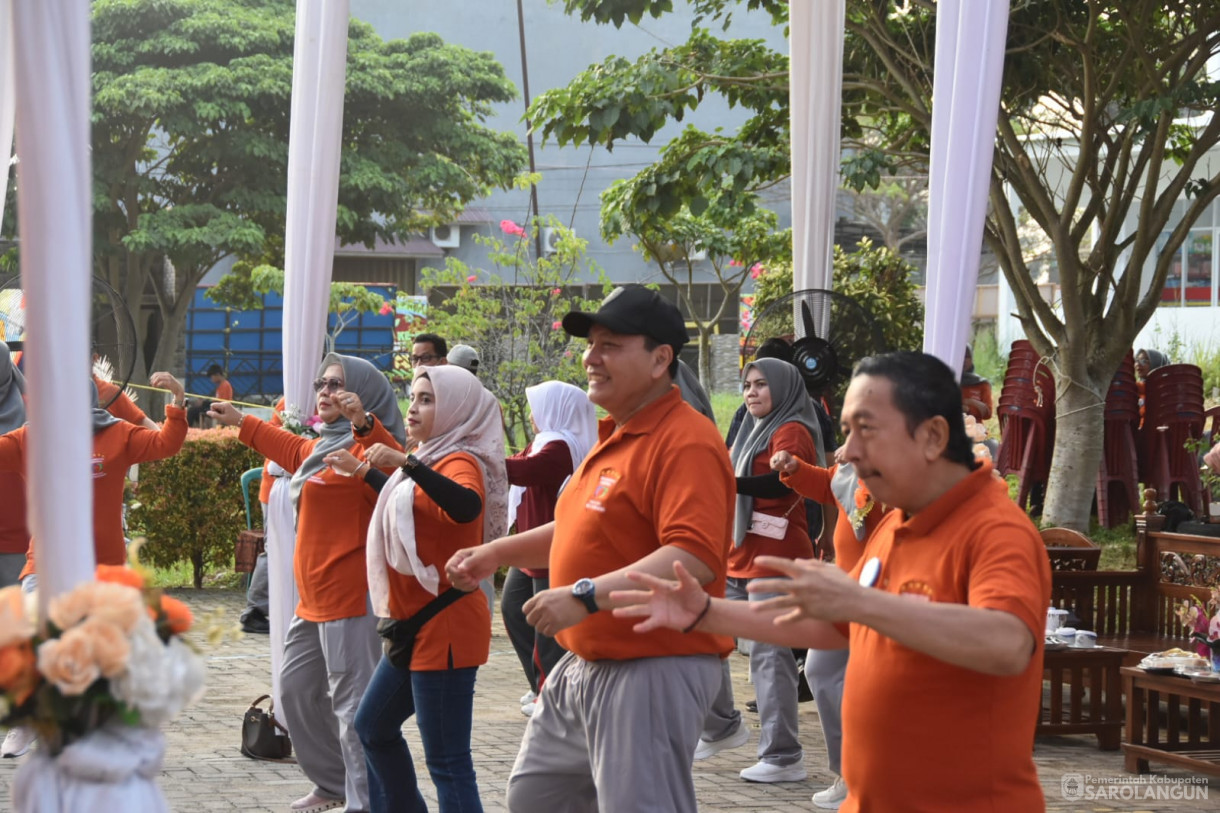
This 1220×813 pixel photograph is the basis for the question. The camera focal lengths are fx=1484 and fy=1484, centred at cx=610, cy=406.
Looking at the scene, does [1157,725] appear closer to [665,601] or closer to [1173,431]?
[665,601]

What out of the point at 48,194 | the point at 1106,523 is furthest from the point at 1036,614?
the point at 1106,523

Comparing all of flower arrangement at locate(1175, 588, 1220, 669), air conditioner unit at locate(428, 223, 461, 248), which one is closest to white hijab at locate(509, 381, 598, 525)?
flower arrangement at locate(1175, 588, 1220, 669)

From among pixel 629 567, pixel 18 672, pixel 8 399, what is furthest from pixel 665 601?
pixel 8 399

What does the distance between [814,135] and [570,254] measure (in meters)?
9.74

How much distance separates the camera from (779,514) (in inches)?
276

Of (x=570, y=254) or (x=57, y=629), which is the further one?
(x=570, y=254)

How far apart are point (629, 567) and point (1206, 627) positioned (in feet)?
13.9

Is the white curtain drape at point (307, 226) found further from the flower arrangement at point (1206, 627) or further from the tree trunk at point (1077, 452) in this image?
the tree trunk at point (1077, 452)

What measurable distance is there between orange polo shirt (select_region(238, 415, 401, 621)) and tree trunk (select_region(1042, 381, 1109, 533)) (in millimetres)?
8483

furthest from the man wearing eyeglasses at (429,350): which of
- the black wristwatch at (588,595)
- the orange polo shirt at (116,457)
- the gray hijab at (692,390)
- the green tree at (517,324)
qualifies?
the black wristwatch at (588,595)

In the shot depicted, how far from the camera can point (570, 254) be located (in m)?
17.0

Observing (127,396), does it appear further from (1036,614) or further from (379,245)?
(379,245)

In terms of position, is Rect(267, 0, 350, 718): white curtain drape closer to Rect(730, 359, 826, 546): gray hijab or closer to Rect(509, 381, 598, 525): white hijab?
Rect(509, 381, 598, 525): white hijab

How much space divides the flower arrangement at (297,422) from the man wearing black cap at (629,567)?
8.75 ft
